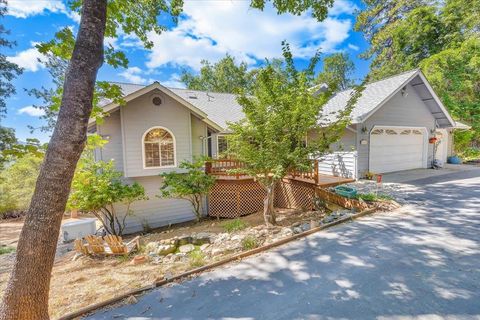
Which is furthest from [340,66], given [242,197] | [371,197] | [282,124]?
[282,124]

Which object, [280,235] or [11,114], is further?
[11,114]

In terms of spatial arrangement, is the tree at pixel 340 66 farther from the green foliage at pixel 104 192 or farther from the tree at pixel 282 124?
the green foliage at pixel 104 192

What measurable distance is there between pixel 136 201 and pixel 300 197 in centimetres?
660

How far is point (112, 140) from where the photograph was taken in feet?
28.5

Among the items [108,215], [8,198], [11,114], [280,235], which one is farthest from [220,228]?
[8,198]

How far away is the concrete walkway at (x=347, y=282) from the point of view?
2930 mm

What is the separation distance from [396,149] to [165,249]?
12.6m

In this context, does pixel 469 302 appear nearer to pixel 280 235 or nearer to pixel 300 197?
pixel 280 235

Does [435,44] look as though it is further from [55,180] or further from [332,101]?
[55,180]

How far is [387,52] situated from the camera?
25.3m

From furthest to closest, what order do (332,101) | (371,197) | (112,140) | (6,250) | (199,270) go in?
1. (332,101)
2. (6,250)
3. (112,140)
4. (371,197)
5. (199,270)

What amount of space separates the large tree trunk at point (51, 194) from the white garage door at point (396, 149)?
39.0 ft

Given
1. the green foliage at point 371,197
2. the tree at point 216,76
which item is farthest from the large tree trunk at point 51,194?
A: the tree at point 216,76

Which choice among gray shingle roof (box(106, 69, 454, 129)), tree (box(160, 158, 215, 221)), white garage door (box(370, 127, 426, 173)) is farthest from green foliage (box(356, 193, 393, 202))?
tree (box(160, 158, 215, 221))
